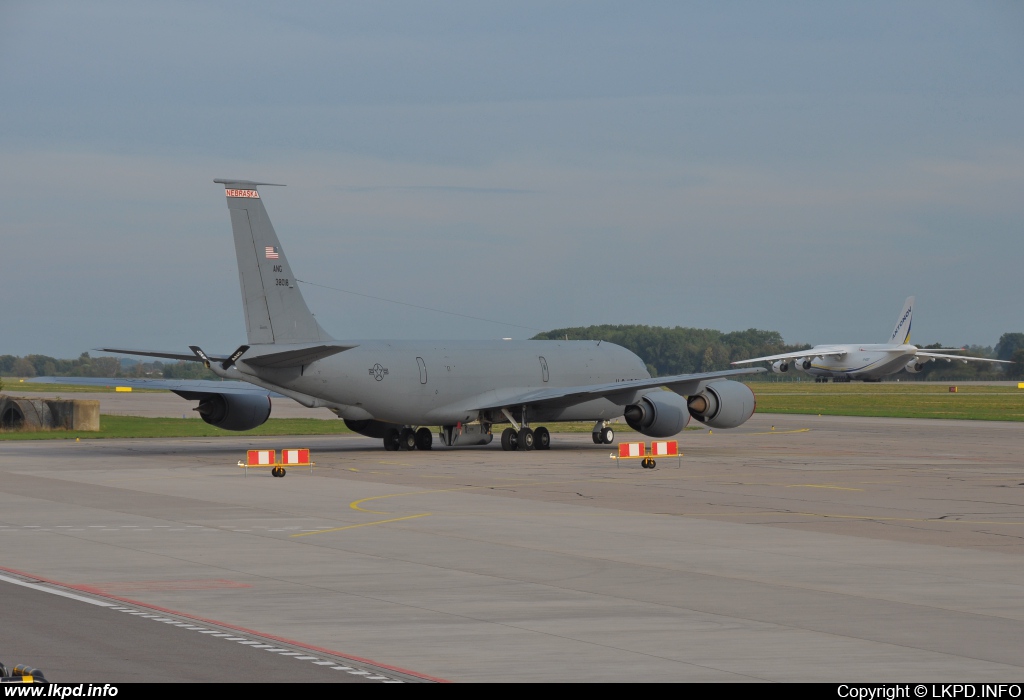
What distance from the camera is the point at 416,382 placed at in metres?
41.2

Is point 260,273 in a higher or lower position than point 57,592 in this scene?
higher

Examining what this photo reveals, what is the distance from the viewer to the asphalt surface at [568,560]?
1193 cm

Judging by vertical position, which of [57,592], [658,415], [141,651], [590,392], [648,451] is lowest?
[141,651]

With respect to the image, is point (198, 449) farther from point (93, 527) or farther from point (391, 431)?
point (93, 527)

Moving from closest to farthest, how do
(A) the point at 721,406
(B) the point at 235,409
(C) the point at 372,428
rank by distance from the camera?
(B) the point at 235,409 < (A) the point at 721,406 < (C) the point at 372,428

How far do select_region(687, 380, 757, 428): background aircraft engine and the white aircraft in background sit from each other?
311ft

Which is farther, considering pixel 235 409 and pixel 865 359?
pixel 865 359

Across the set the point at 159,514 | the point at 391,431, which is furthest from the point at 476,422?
the point at 159,514

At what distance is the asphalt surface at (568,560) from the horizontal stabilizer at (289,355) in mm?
3331

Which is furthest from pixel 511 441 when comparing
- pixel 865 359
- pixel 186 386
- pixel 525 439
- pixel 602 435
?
pixel 865 359

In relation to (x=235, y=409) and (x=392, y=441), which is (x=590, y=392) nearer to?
(x=392, y=441)

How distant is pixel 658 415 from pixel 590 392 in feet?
7.75

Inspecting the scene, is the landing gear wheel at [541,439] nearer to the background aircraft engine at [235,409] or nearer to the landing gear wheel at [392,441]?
the landing gear wheel at [392,441]
